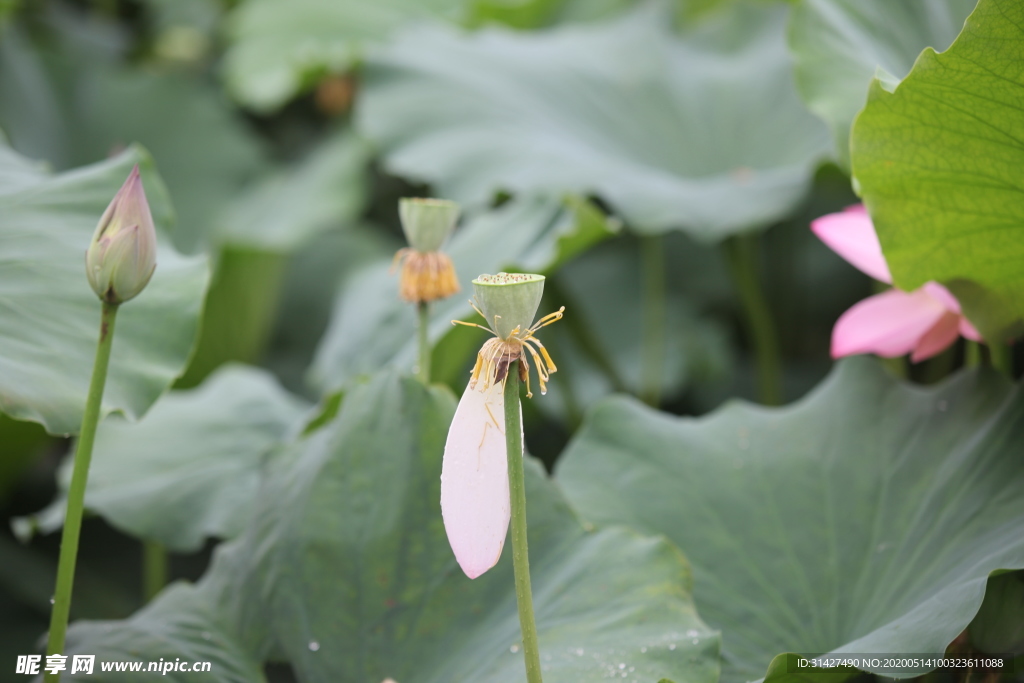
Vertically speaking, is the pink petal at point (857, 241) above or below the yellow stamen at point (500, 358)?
below

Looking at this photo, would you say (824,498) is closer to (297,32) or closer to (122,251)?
(122,251)

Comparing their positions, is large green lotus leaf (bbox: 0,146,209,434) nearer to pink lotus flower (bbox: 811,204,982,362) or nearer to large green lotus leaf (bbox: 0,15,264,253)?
pink lotus flower (bbox: 811,204,982,362)

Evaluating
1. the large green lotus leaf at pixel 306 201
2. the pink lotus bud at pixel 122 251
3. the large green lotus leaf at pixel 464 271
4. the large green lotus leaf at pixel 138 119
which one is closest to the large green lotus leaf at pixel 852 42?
the large green lotus leaf at pixel 464 271

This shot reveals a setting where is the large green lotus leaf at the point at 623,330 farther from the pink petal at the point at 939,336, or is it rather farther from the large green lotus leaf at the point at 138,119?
the large green lotus leaf at the point at 138,119

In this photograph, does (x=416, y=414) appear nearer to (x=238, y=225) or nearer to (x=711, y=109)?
(x=711, y=109)

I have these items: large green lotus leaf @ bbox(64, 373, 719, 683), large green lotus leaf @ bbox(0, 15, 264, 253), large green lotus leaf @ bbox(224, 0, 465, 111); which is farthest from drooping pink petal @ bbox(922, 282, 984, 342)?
large green lotus leaf @ bbox(0, 15, 264, 253)

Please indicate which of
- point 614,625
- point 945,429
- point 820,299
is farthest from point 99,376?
point 820,299

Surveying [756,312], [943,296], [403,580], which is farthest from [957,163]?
[756,312]

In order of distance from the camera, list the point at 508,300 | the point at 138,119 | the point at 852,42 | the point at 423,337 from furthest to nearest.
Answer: the point at 138,119, the point at 852,42, the point at 423,337, the point at 508,300
